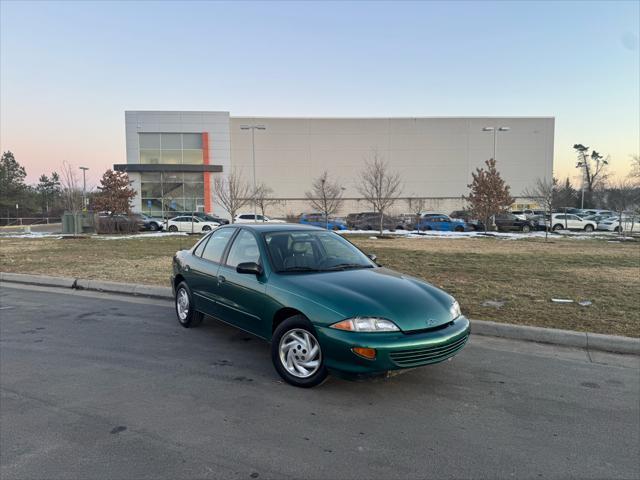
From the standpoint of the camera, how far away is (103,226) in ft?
96.9

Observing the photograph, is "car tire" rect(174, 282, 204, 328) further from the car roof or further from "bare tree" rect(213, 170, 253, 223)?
"bare tree" rect(213, 170, 253, 223)

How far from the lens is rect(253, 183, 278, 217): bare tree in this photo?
5038 centimetres

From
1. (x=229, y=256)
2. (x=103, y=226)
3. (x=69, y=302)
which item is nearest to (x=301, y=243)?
(x=229, y=256)

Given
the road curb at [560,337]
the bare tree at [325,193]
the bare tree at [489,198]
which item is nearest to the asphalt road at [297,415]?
the road curb at [560,337]

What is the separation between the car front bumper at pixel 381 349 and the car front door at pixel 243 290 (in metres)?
0.92

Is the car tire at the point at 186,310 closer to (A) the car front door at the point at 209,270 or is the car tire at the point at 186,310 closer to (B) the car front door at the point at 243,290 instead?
(A) the car front door at the point at 209,270

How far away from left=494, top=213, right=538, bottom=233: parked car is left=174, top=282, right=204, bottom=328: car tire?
3287 centimetres

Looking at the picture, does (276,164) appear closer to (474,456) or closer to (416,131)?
(416,131)

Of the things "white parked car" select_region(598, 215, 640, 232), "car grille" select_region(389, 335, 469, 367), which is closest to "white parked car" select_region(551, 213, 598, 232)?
"white parked car" select_region(598, 215, 640, 232)

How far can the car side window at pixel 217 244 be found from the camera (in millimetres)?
5734

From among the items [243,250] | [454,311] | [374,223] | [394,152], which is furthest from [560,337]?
[394,152]

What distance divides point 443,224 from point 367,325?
33189 mm

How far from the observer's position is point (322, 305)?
3.99 m

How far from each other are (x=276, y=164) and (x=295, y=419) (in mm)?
55772
